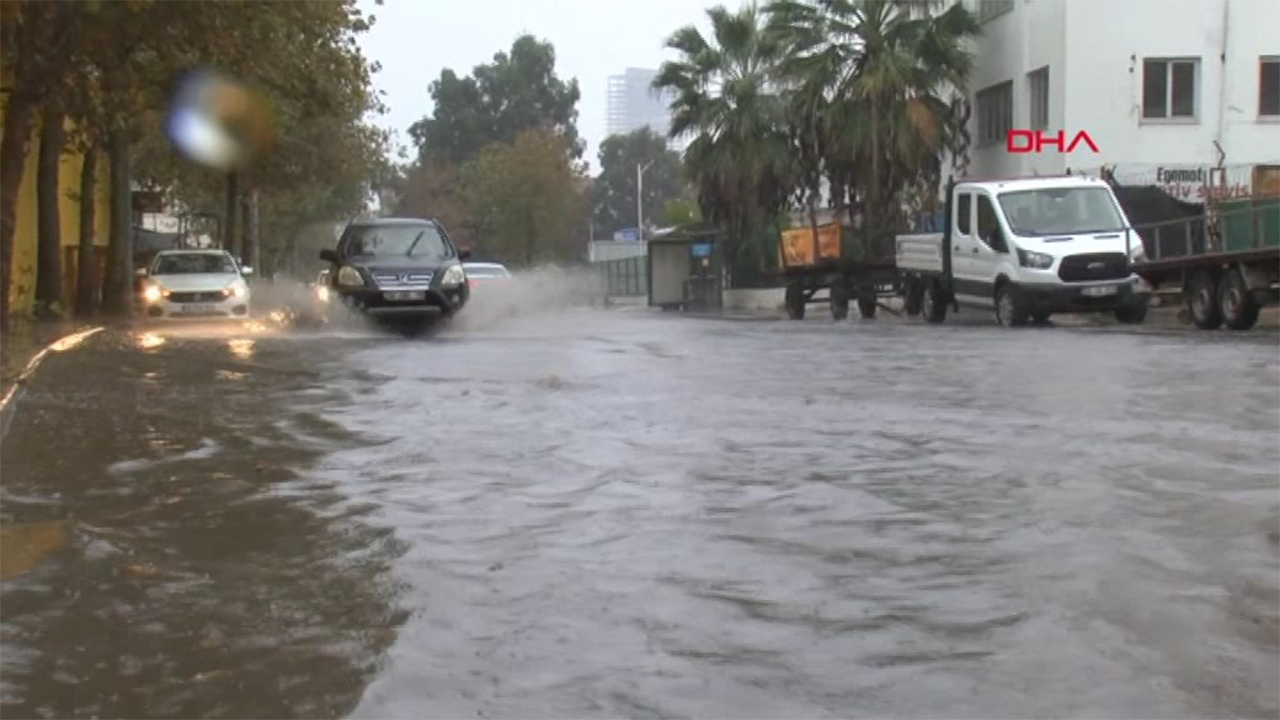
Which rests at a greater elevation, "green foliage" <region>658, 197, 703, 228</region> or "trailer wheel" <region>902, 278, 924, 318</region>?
"green foliage" <region>658, 197, 703, 228</region>

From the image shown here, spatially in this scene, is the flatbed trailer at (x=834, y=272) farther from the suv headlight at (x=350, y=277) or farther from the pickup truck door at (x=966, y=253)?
the suv headlight at (x=350, y=277)

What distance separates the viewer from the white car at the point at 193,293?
87.2 ft

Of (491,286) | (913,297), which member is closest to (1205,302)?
(913,297)

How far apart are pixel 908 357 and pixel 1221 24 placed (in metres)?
20.4

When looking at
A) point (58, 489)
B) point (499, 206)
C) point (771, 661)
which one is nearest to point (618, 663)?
point (771, 661)

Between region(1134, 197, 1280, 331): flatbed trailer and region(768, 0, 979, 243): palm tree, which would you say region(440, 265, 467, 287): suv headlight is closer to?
region(1134, 197, 1280, 331): flatbed trailer

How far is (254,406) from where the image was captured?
12.8 m

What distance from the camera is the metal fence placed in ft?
211

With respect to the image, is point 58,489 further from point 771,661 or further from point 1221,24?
point 1221,24

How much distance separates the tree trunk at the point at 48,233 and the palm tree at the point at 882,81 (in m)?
17.7

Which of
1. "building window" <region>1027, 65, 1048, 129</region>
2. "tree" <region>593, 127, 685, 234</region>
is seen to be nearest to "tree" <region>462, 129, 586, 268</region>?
"tree" <region>593, 127, 685, 234</region>

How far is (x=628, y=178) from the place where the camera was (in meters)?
122

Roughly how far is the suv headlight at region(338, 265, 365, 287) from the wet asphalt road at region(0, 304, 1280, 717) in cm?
881

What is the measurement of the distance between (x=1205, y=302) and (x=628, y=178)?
4008 inches
